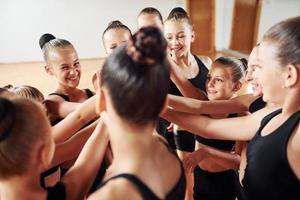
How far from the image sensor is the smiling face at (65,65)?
1.74m

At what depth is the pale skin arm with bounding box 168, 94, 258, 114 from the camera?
1.35 m

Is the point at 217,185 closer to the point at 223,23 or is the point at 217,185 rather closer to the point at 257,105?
the point at 257,105

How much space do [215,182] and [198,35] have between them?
4.53m

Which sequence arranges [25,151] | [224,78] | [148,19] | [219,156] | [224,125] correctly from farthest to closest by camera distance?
1. [148,19]
2. [224,78]
3. [219,156]
4. [224,125]
5. [25,151]

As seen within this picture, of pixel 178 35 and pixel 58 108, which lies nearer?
pixel 58 108

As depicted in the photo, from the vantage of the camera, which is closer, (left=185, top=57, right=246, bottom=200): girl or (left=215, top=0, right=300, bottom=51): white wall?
(left=185, top=57, right=246, bottom=200): girl

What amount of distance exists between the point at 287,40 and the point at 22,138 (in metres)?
0.82

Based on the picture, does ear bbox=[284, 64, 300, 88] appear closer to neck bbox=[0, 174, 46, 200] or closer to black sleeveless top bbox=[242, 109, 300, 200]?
black sleeveless top bbox=[242, 109, 300, 200]

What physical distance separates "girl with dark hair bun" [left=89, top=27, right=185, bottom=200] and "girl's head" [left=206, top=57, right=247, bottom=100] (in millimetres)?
938

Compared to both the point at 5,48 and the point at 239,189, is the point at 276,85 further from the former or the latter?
the point at 5,48

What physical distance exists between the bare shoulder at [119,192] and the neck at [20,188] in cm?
21

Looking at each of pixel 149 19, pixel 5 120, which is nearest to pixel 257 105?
pixel 5 120

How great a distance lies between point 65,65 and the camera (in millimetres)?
1747

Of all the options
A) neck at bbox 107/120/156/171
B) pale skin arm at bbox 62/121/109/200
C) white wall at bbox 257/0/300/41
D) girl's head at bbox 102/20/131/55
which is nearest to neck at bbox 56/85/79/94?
girl's head at bbox 102/20/131/55
